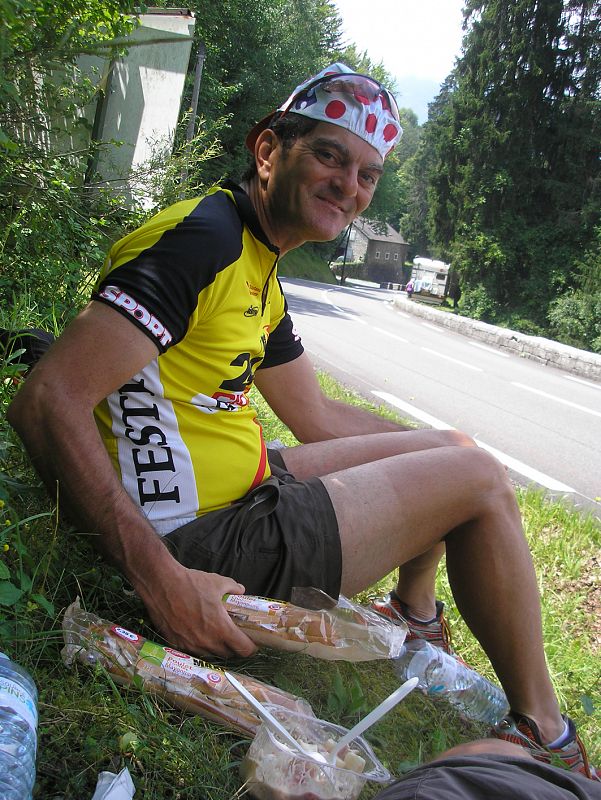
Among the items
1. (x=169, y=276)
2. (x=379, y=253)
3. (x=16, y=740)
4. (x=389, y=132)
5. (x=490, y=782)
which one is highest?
(x=379, y=253)

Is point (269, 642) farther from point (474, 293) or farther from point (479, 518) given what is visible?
point (474, 293)

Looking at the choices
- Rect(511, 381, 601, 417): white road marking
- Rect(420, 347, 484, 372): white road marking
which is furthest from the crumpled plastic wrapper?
Rect(420, 347, 484, 372): white road marking

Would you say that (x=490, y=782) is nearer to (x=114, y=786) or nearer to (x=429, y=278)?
(x=114, y=786)

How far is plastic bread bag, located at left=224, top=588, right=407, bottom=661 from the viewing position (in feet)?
6.03

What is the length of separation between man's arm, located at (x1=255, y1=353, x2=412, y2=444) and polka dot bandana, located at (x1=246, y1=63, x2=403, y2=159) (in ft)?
3.06

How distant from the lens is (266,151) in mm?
2438

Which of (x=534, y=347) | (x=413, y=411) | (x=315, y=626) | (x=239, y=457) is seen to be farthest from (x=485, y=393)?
(x=315, y=626)

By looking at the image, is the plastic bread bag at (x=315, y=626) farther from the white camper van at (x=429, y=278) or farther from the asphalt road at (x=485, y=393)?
the white camper van at (x=429, y=278)

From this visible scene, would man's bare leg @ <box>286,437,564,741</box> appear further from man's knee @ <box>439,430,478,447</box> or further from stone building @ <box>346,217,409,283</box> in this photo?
stone building @ <box>346,217,409,283</box>

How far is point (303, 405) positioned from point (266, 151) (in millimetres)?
1019

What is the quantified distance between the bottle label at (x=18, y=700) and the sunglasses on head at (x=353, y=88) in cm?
191

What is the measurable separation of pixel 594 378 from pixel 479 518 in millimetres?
13674

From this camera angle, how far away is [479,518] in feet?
7.11

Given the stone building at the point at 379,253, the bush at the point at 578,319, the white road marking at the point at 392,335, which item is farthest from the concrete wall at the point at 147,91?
the stone building at the point at 379,253
